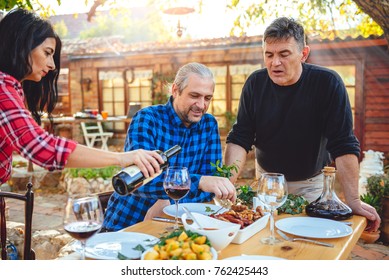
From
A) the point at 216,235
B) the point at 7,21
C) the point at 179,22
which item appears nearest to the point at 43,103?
the point at 7,21

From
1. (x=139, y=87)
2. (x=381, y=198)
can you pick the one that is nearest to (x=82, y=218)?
(x=381, y=198)

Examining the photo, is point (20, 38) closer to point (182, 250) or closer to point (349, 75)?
point (182, 250)

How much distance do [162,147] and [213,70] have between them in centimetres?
723

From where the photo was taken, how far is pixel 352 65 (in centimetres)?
760

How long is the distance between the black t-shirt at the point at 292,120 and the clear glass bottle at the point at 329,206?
0.56m

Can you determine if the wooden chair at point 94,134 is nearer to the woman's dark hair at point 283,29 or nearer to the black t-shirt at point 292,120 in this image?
the black t-shirt at point 292,120

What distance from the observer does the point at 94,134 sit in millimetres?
9578

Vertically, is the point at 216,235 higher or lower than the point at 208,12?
lower

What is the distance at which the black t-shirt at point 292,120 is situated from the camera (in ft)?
8.00

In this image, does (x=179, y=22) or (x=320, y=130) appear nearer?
(x=320, y=130)

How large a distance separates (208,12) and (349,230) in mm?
5213

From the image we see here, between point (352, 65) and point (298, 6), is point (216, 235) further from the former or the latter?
point (352, 65)

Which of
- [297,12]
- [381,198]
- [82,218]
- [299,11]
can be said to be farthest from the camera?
[297,12]
